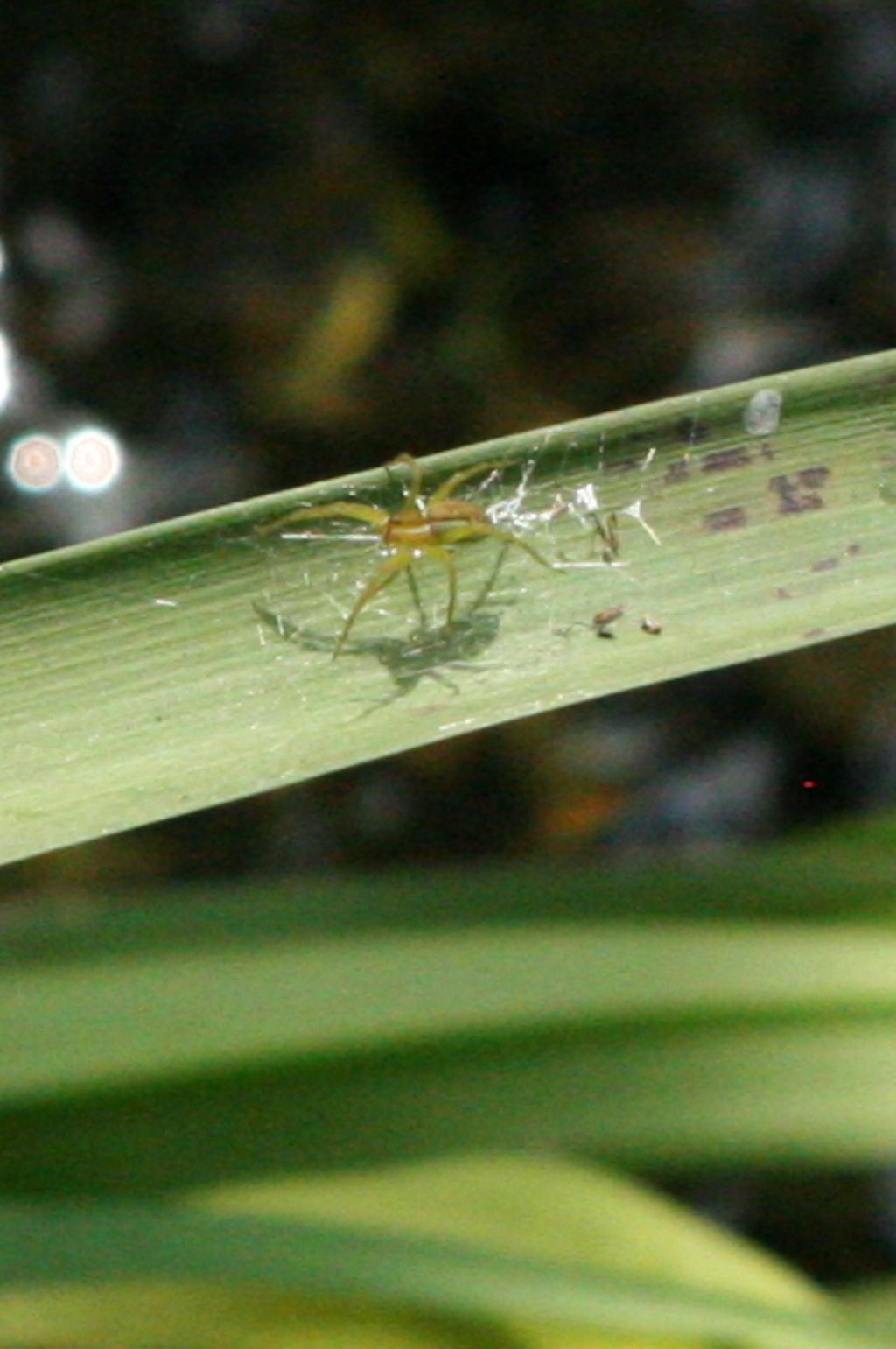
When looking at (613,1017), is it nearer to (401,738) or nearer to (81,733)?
(401,738)

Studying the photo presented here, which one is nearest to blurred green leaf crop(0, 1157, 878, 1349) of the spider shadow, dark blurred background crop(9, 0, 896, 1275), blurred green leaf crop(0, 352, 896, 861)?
blurred green leaf crop(0, 352, 896, 861)

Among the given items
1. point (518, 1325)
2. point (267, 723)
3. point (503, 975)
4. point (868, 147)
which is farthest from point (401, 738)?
point (868, 147)

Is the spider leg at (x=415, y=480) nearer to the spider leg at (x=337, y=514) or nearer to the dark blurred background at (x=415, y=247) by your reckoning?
the spider leg at (x=337, y=514)

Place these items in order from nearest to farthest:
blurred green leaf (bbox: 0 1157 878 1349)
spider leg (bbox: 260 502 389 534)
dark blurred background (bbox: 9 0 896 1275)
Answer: blurred green leaf (bbox: 0 1157 878 1349) → spider leg (bbox: 260 502 389 534) → dark blurred background (bbox: 9 0 896 1275)

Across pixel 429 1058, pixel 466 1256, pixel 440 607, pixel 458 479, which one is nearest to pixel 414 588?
pixel 440 607

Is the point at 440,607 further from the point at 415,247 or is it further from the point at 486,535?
the point at 415,247

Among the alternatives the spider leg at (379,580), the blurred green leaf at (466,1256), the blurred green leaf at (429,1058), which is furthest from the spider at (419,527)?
the blurred green leaf at (466,1256)

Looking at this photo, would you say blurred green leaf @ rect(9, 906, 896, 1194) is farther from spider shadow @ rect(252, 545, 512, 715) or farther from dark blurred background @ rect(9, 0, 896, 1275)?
dark blurred background @ rect(9, 0, 896, 1275)
